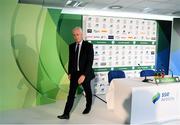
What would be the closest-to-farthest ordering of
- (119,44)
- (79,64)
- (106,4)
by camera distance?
(79,64)
(106,4)
(119,44)

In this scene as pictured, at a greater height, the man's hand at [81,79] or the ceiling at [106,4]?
the ceiling at [106,4]

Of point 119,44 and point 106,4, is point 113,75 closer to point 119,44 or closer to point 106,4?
point 119,44

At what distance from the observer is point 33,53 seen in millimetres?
4430

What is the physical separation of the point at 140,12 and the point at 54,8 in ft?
9.08

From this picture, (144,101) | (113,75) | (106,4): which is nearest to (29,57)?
(113,75)

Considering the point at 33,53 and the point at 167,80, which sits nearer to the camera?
the point at 167,80

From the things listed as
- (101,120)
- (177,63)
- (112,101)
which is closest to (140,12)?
→ (177,63)

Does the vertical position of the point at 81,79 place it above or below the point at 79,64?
below

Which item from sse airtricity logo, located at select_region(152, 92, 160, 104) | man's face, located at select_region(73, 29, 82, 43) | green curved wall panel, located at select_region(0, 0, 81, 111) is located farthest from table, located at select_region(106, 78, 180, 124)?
green curved wall panel, located at select_region(0, 0, 81, 111)

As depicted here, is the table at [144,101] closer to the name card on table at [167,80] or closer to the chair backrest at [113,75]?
the name card on table at [167,80]

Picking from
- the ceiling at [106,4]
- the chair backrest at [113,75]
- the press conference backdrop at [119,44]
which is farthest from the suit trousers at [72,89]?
the ceiling at [106,4]

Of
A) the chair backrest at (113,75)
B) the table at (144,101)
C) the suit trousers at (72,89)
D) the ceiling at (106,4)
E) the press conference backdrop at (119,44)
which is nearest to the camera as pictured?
the table at (144,101)

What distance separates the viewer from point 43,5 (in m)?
4.68

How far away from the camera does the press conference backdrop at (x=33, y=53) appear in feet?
13.6
